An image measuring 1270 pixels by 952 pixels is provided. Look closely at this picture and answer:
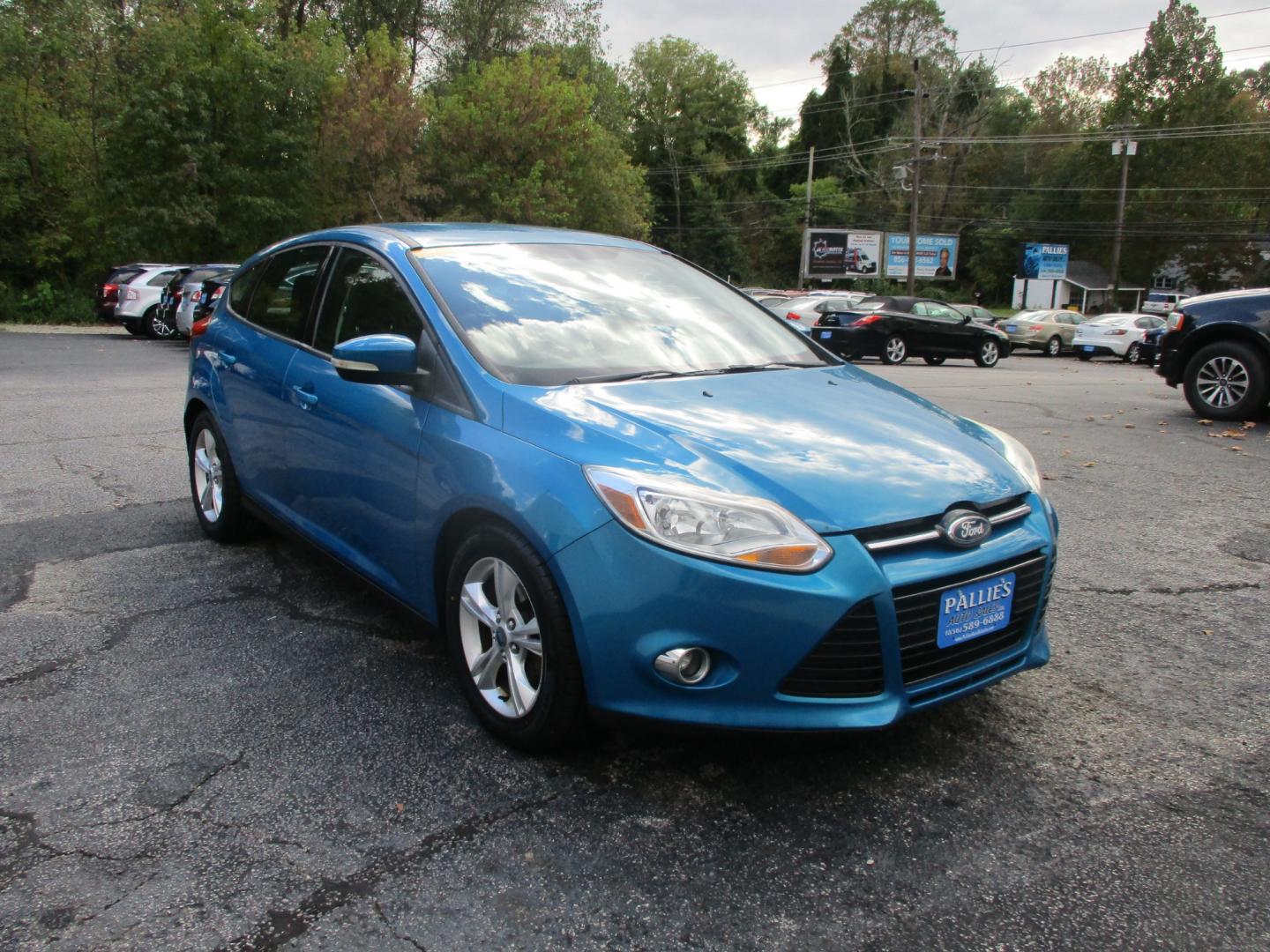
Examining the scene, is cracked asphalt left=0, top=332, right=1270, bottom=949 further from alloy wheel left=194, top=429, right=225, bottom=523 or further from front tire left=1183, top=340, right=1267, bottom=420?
front tire left=1183, top=340, right=1267, bottom=420

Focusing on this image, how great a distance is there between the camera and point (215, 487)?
16.5ft

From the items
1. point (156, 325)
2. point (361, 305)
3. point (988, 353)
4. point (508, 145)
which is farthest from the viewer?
point (508, 145)

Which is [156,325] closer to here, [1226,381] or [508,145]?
[508,145]

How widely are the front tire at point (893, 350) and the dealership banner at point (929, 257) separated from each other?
123ft

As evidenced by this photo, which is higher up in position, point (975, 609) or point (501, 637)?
point (975, 609)

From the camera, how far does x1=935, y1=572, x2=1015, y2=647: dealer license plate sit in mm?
2611

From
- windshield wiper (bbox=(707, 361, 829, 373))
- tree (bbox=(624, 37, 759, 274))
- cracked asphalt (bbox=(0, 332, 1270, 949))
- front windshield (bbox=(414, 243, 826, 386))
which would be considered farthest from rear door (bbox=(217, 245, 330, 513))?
tree (bbox=(624, 37, 759, 274))

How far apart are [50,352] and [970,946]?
1866cm

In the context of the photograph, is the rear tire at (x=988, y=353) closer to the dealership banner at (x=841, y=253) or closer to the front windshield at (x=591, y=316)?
the front windshield at (x=591, y=316)

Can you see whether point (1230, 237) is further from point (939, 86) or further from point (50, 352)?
point (50, 352)

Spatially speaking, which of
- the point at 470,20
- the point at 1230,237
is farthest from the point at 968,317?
the point at 1230,237

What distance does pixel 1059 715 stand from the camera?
3.20m

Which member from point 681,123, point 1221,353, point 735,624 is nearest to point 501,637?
point 735,624

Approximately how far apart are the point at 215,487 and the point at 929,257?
57.8m
